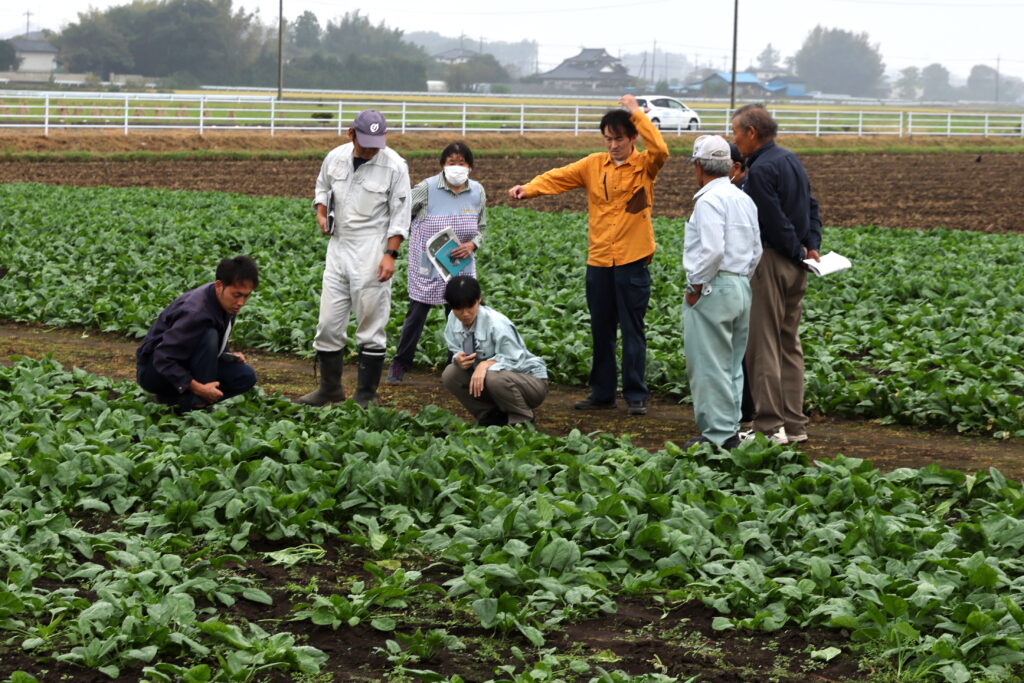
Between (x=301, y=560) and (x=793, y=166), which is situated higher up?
(x=793, y=166)

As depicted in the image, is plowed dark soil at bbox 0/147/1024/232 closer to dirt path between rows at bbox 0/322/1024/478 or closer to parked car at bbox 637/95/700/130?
parked car at bbox 637/95/700/130

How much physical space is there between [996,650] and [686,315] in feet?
10.3

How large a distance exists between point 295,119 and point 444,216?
32674 millimetres

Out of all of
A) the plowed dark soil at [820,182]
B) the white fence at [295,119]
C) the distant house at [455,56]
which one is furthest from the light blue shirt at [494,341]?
the distant house at [455,56]

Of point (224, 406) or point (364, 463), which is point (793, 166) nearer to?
point (364, 463)

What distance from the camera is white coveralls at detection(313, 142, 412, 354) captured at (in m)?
8.24

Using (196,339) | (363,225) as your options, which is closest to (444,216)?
(363,225)

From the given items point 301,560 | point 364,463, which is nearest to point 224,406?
point 364,463

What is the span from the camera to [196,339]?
23.7 ft

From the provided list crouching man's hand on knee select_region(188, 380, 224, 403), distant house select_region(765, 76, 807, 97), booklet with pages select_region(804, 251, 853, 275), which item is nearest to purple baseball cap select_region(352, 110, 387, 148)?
crouching man's hand on knee select_region(188, 380, 224, 403)

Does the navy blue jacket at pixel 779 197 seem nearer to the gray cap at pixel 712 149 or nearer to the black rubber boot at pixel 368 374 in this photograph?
the gray cap at pixel 712 149

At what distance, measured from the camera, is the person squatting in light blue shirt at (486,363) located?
24.4 feet

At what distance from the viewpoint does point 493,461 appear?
21.1 feet

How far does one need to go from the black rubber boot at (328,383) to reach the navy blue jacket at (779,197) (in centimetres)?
290
